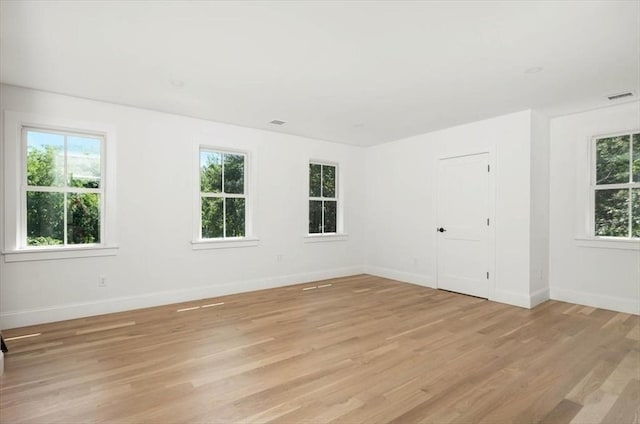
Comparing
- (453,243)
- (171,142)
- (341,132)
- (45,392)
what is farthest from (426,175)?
(45,392)

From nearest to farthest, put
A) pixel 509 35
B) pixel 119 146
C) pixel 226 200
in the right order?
1. pixel 509 35
2. pixel 119 146
3. pixel 226 200

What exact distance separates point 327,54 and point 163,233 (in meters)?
3.09

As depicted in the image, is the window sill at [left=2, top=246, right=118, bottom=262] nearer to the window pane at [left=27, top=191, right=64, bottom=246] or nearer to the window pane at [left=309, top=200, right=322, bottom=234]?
the window pane at [left=27, top=191, right=64, bottom=246]

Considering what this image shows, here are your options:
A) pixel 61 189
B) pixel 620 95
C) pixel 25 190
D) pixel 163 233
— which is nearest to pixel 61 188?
pixel 61 189

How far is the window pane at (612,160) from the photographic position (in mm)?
4117

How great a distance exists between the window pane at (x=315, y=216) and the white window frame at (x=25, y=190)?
308 cm

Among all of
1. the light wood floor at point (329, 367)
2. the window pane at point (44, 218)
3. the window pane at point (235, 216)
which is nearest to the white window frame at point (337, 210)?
the window pane at point (235, 216)

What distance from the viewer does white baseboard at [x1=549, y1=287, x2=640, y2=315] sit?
3961 millimetres

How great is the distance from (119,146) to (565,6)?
4.52 meters

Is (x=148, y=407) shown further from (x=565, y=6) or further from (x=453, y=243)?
(x=453, y=243)

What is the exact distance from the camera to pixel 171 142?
4.45m

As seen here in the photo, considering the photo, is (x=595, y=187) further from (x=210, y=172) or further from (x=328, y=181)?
(x=210, y=172)

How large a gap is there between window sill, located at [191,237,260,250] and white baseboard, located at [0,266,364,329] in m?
0.55

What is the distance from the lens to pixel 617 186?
13.6ft
